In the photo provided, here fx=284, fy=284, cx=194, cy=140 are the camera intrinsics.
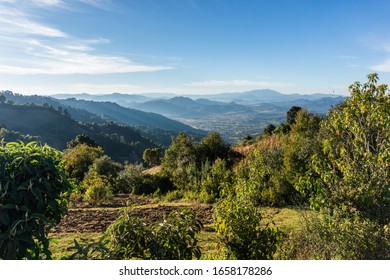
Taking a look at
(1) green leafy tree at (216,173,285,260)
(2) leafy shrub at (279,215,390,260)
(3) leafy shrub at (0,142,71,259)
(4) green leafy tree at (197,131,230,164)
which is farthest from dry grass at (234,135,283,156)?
(3) leafy shrub at (0,142,71,259)

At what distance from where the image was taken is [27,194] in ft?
5.84

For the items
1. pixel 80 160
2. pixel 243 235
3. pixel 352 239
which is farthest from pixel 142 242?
pixel 80 160

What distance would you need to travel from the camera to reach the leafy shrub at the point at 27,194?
1686mm

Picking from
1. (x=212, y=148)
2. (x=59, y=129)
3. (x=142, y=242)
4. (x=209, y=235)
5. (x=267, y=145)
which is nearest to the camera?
(x=142, y=242)

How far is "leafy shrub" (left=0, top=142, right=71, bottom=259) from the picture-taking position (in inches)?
66.4

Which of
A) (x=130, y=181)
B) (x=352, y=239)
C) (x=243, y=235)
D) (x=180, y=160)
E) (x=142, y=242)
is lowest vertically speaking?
(x=130, y=181)

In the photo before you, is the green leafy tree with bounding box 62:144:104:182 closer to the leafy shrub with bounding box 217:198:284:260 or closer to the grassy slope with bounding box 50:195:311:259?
the grassy slope with bounding box 50:195:311:259

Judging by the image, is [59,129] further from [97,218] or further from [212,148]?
[97,218]

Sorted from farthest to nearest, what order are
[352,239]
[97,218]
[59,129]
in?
[59,129]
[97,218]
[352,239]

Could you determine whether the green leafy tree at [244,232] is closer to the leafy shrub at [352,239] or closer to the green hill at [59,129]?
the leafy shrub at [352,239]

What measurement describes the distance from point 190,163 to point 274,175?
600 cm

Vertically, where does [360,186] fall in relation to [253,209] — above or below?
above

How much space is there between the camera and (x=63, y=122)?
346 feet

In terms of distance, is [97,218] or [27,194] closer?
[27,194]
